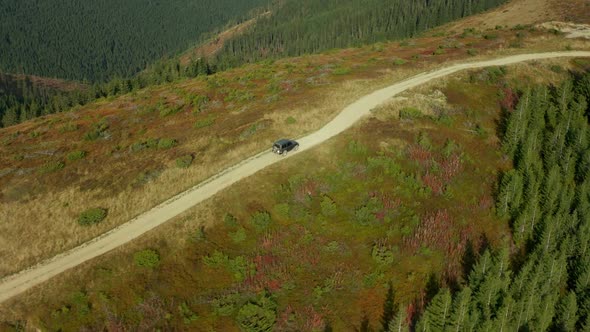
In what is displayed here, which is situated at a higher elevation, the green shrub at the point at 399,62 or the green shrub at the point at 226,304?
the green shrub at the point at 399,62

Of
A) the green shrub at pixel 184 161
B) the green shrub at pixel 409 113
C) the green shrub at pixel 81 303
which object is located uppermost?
the green shrub at pixel 409 113

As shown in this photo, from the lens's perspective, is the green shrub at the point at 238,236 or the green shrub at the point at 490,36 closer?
the green shrub at the point at 238,236

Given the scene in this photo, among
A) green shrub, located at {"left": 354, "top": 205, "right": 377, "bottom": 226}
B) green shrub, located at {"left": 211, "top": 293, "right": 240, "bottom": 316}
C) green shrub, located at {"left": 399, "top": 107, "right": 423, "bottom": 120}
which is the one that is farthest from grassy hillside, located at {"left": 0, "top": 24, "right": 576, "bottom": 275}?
green shrub, located at {"left": 354, "top": 205, "right": 377, "bottom": 226}

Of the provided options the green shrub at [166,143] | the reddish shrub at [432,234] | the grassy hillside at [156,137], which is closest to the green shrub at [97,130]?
the grassy hillside at [156,137]

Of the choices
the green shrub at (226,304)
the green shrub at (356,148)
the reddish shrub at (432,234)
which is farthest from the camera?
the green shrub at (356,148)

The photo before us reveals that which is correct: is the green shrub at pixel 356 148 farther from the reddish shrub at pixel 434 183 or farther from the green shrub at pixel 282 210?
the green shrub at pixel 282 210

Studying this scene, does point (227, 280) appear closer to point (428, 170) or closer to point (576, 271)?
point (428, 170)

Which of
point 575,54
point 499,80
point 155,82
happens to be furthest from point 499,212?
point 155,82
